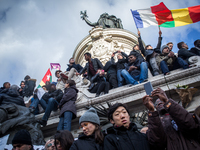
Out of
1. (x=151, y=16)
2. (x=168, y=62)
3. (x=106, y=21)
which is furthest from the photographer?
(x=106, y=21)

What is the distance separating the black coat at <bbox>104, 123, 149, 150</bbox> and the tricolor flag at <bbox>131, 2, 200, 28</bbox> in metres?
7.02

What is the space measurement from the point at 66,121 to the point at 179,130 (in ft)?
8.95

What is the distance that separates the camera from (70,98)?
474 cm

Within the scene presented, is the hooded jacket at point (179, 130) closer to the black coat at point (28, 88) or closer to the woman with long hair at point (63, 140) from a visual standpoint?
the woman with long hair at point (63, 140)

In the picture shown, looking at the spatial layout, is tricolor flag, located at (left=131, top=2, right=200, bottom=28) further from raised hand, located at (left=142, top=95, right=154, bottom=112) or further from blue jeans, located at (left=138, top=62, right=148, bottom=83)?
raised hand, located at (left=142, top=95, right=154, bottom=112)

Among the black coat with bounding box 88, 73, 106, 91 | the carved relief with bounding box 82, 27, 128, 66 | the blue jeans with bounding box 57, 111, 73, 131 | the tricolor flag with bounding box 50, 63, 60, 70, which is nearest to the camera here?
the blue jeans with bounding box 57, 111, 73, 131

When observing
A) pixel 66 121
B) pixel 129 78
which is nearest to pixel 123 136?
pixel 66 121

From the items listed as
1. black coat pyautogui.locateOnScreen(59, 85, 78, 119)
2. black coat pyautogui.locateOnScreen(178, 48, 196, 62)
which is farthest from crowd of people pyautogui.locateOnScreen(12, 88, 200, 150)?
black coat pyautogui.locateOnScreen(178, 48, 196, 62)

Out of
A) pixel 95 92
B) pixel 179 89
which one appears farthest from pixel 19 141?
pixel 179 89

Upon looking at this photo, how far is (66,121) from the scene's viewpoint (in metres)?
4.16

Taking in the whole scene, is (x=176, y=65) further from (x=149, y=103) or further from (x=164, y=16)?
(x=164, y=16)

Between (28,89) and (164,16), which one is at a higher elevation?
(164,16)

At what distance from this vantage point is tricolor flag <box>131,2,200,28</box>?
7891mm

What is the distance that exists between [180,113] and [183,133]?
0.31m
